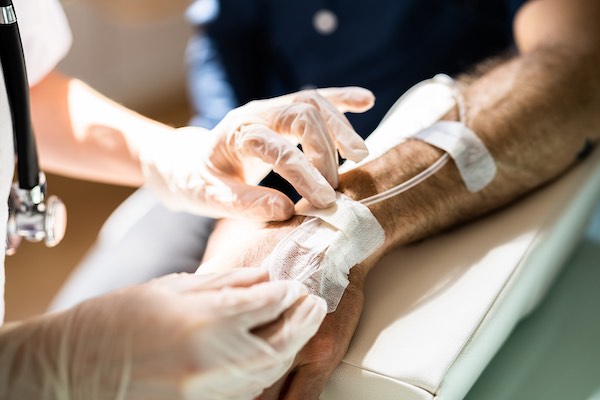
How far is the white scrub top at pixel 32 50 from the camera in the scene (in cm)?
98

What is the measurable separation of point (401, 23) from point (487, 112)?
568mm

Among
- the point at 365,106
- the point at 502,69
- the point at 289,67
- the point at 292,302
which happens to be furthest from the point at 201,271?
the point at 289,67

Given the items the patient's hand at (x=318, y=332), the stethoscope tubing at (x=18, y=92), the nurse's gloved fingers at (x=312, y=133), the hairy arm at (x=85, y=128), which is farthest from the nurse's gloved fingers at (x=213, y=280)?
the hairy arm at (x=85, y=128)

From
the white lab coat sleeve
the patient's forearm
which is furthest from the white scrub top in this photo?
the patient's forearm

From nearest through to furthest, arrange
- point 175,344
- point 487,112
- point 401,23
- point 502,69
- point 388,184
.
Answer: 1. point 175,344
2. point 388,184
3. point 487,112
4. point 502,69
5. point 401,23

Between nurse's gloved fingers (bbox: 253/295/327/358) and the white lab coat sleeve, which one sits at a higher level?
the white lab coat sleeve

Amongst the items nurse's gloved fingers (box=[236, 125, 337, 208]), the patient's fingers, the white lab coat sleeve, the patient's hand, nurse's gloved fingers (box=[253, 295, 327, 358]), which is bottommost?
the patient's fingers

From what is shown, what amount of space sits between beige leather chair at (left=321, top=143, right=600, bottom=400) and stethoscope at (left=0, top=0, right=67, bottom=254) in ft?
1.71

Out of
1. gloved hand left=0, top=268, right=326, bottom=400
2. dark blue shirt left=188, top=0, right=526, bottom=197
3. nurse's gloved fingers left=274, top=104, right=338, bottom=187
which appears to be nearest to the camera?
gloved hand left=0, top=268, right=326, bottom=400

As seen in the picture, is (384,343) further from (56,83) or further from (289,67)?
(289,67)

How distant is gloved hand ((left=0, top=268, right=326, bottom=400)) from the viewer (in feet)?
2.30

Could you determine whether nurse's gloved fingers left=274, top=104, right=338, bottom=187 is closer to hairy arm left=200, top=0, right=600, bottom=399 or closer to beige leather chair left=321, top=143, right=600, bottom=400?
hairy arm left=200, top=0, right=600, bottom=399

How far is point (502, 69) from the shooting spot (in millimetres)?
1335

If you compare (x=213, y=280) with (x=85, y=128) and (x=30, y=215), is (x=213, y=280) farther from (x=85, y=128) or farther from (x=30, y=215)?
(x=85, y=128)
